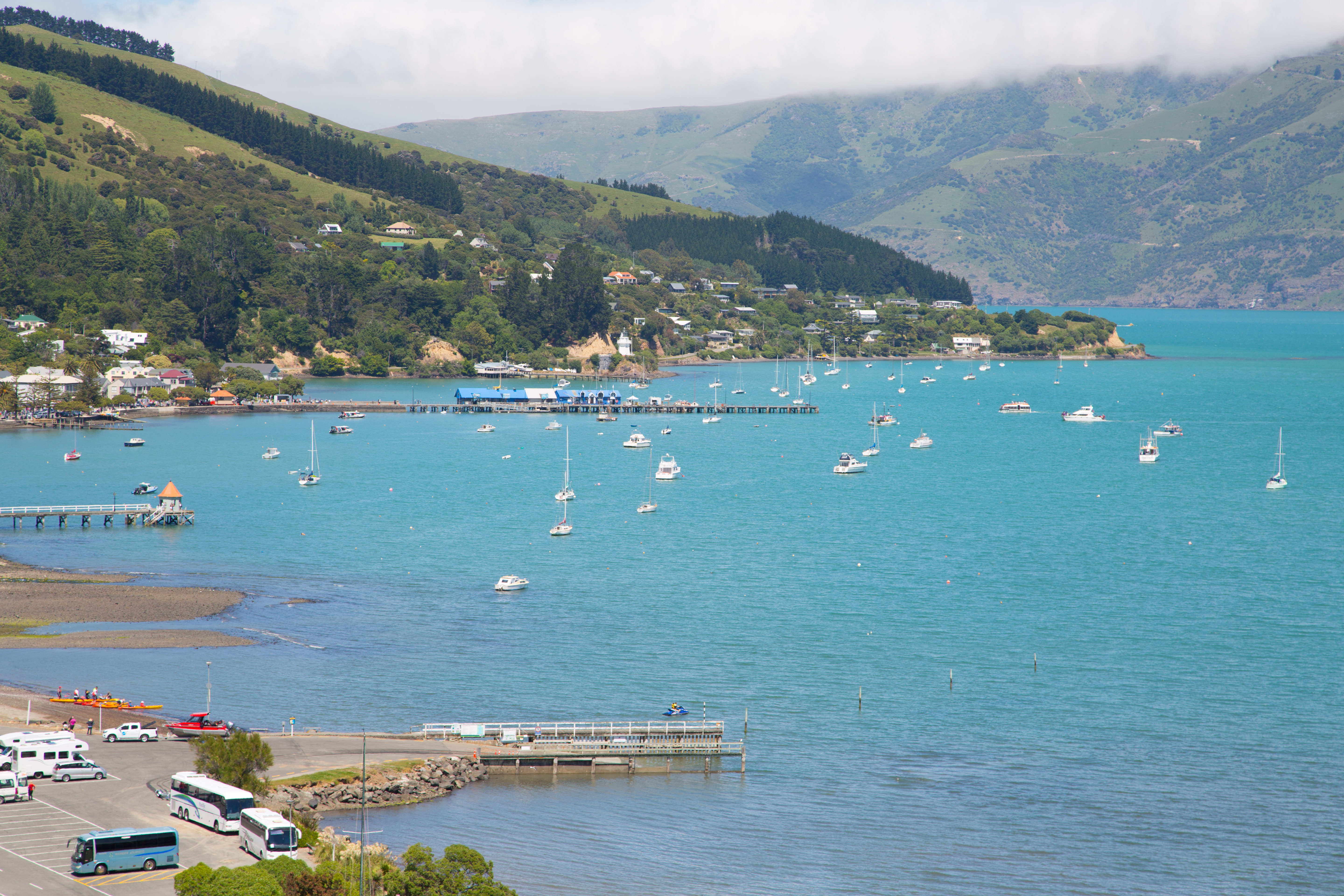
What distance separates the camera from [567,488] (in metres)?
121

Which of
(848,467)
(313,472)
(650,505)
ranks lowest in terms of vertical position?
(650,505)

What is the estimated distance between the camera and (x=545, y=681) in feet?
209

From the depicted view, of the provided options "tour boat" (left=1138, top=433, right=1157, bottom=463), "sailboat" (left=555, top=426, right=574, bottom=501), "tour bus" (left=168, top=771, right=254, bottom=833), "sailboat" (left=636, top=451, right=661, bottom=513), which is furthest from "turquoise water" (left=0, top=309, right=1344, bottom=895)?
"tour boat" (left=1138, top=433, right=1157, bottom=463)

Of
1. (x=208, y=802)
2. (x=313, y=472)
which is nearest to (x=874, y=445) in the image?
(x=313, y=472)

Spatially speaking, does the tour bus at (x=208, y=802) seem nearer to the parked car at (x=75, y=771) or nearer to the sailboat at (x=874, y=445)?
the parked car at (x=75, y=771)

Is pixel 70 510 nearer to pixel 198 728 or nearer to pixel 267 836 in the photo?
pixel 198 728

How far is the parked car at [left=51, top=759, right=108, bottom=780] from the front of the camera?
4594 centimetres

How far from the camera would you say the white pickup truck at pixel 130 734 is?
51469 mm

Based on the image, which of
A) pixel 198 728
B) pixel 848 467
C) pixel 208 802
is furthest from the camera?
pixel 848 467

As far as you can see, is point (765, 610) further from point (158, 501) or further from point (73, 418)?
point (73, 418)

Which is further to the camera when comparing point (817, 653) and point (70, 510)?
point (70, 510)

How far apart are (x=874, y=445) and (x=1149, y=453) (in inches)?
1308

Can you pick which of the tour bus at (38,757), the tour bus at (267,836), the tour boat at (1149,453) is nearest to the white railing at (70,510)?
the tour bus at (38,757)

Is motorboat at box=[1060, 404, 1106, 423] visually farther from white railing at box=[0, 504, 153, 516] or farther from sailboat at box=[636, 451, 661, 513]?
white railing at box=[0, 504, 153, 516]
